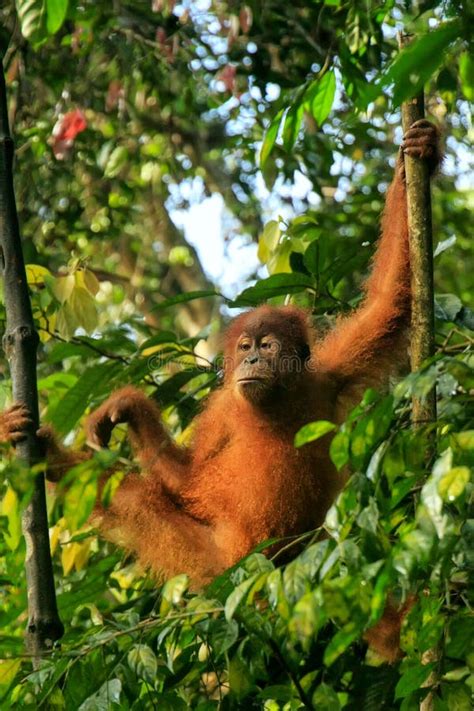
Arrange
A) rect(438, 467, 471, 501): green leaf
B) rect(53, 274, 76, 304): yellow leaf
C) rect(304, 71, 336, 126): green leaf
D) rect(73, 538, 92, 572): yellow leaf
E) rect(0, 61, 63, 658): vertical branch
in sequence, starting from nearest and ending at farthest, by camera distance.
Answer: rect(438, 467, 471, 501): green leaf, rect(0, 61, 63, 658): vertical branch, rect(304, 71, 336, 126): green leaf, rect(53, 274, 76, 304): yellow leaf, rect(73, 538, 92, 572): yellow leaf

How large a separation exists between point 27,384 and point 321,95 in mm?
1359

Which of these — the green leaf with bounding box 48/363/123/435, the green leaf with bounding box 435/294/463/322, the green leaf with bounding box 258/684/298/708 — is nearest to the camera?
the green leaf with bounding box 258/684/298/708

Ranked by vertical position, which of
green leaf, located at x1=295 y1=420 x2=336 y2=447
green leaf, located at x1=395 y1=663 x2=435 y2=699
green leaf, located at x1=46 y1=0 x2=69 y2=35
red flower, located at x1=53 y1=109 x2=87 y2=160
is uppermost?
red flower, located at x1=53 y1=109 x2=87 y2=160

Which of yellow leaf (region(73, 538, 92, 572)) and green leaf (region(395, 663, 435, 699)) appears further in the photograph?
yellow leaf (region(73, 538, 92, 572))

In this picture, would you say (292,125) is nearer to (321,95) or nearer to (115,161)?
(321,95)

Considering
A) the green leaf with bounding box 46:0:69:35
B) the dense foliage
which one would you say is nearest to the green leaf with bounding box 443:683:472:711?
the dense foliage

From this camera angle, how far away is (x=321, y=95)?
3418 mm

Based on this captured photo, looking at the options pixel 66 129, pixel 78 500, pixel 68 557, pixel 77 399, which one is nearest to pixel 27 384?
pixel 77 399

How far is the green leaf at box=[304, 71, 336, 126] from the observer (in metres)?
3.34

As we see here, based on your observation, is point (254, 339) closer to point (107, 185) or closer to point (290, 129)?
point (290, 129)

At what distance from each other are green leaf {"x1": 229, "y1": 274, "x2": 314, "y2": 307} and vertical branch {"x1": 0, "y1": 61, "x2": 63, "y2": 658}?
3.27 ft

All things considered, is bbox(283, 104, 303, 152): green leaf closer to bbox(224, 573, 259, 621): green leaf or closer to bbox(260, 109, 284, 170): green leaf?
bbox(260, 109, 284, 170): green leaf

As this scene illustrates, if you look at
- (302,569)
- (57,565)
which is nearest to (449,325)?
(302,569)

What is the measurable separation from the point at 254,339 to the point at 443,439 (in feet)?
8.21
